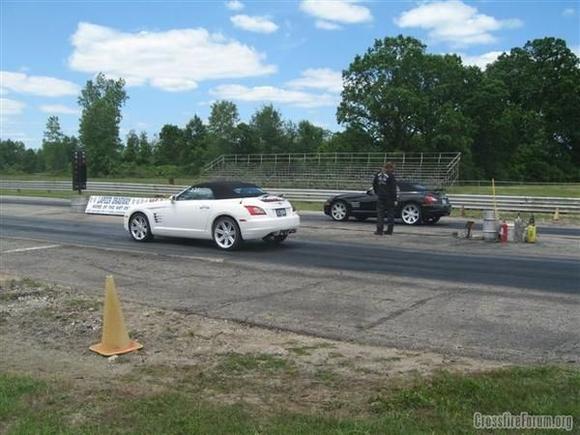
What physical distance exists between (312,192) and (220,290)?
23.1 m

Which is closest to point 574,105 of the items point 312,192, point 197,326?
point 312,192

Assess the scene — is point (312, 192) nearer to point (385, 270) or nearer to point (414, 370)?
point (385, 270)

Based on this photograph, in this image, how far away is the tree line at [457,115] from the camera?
66.6 m

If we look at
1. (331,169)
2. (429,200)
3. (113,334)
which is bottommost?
(113,334)

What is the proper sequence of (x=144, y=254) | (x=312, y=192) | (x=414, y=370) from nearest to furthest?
(x=414, y=370), (x=144, y=254), (x=312, y=192)

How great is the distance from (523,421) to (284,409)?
1.60 metres

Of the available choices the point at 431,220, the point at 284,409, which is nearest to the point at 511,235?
the point at 431,220

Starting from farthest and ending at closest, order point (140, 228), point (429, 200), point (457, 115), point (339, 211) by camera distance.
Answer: point (457, 115), point (339, 211), point (429, 200), point (140, 228)

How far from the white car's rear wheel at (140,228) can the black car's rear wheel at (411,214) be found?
8229 millimetres

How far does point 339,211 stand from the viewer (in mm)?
20781

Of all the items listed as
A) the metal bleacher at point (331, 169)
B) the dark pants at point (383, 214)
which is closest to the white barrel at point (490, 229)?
the dark pants at point (383, 214)

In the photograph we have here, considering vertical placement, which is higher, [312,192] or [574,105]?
[574,105]

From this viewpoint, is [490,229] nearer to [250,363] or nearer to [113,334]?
[250,363]

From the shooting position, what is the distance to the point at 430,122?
6619 cm
